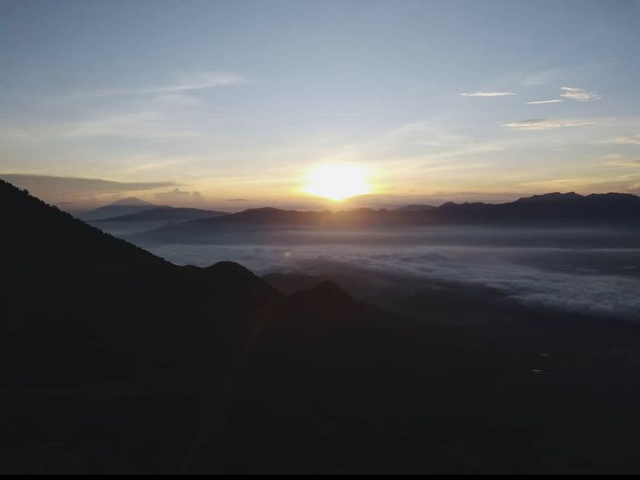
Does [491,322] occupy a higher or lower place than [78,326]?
lower

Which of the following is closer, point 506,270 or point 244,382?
point 244,382

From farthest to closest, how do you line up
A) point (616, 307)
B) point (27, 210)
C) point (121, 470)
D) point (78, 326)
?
point (616, 307), point (27, 210), point (78, 326), point (121, 470)

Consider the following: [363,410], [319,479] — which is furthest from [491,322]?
[319,479]

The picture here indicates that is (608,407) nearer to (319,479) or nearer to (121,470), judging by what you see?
(319,479)

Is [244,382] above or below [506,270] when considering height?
above

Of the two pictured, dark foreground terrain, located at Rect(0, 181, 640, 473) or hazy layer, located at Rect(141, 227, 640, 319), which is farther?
hazy layer, located at Rect(141, 227, 640, 319)

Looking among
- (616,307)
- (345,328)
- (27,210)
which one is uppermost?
(27,210)

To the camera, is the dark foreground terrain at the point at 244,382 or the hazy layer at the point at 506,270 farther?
the hazy layer at the point at 506,270

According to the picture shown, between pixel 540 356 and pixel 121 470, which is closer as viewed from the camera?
pixel 121 470
